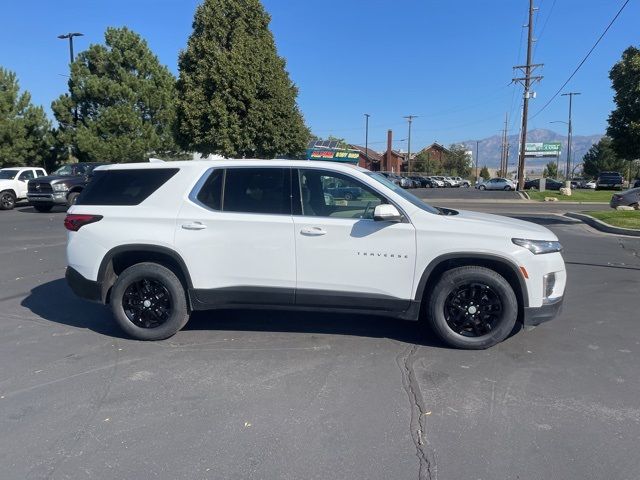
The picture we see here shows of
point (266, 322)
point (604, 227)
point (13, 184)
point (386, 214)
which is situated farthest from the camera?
point (13, 184)

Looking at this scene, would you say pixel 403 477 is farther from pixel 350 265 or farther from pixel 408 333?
pixel 408 333

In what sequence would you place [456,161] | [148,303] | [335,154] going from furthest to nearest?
1. [456,161]
2. [335,154]
3. [148,303]

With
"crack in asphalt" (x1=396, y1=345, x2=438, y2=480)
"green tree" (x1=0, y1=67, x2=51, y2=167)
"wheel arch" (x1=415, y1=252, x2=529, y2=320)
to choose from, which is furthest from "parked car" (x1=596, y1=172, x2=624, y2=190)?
"crack in asphalt" (x1=396, y1=345, x2=438, y2=480)

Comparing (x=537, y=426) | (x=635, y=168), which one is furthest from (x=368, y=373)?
(x=635, y=168)

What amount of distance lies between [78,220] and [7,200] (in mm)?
19143

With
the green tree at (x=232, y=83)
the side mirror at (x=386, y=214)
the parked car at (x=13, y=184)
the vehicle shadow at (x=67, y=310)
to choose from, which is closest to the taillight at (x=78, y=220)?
the vehicle shadow at (x=67, y=310)

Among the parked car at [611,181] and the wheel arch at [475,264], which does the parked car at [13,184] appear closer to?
the wheel arch at [475,264]

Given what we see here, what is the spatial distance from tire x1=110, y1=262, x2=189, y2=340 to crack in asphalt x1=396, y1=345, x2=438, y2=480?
2.18 metres

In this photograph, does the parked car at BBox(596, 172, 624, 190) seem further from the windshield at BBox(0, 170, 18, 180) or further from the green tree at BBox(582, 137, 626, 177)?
the windshield at BBox(0, 170, 18, 180)

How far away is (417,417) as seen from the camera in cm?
370

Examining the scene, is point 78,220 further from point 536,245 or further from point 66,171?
point 66,171

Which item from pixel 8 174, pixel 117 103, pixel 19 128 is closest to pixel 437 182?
pixel 117 103

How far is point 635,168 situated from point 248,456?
10555 cm

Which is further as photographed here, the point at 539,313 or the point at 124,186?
the point at 124,186
